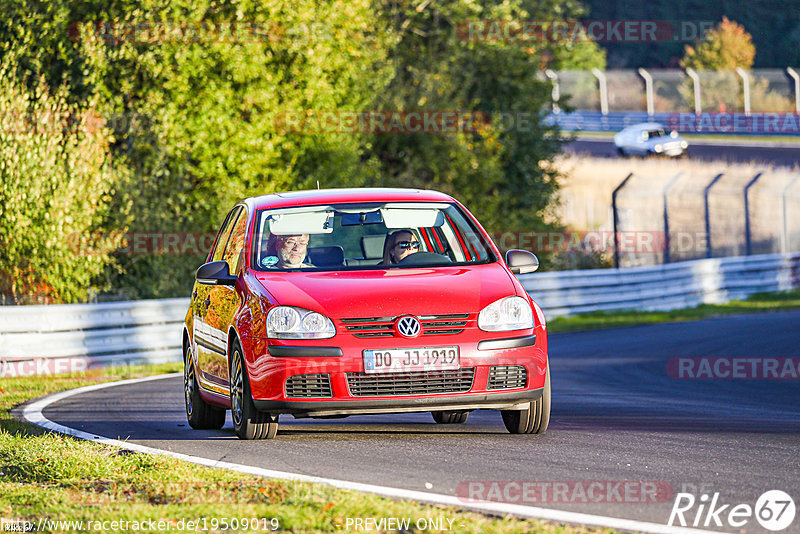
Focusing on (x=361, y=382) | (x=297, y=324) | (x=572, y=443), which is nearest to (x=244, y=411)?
(x=297, y=324)

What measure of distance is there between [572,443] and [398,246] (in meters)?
1.90

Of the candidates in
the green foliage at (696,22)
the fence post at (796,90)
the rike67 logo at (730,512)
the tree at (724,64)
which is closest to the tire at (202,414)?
the rike67 logo at (730,512)

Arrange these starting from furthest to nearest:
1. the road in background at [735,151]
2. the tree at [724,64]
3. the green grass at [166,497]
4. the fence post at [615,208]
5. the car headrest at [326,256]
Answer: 1. the tree at [724,64]
2. the road in background at [735,151]
3. the fence post at [615,208]
4. the car headrest at [326,256]
5. the green grass at [166,497]

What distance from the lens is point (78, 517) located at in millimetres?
5797

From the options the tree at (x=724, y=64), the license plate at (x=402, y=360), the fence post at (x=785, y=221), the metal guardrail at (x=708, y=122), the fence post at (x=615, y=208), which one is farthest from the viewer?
the tree at (x=724, y=64)

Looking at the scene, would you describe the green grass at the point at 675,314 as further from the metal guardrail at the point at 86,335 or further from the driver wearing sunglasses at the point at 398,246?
the driver wearing sunglasses at the point at 398,246

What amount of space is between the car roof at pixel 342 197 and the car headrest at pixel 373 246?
0.87 ft

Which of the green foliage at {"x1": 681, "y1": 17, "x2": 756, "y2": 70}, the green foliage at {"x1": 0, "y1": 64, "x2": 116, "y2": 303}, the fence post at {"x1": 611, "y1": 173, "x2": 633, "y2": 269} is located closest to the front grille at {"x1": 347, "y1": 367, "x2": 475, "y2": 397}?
the green foliage at {"x1": 0, "y1": 64, "x2": 116, "y2": 303}

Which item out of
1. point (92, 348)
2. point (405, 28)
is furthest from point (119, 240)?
point (405, 28)

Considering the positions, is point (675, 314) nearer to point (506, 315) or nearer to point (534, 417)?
point (534, 417)

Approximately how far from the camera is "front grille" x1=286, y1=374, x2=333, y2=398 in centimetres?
798

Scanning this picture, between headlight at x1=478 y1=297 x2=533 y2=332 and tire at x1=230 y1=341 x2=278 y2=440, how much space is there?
1483 mm

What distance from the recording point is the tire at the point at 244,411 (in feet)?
27.4

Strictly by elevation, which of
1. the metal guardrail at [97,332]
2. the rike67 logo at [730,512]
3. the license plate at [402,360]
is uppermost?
the license plate at [402,360]
